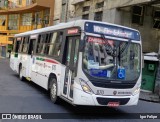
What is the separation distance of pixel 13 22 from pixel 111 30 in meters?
44.4

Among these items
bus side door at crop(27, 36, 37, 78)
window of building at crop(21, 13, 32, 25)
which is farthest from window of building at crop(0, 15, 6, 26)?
bus side door at crop(27, 36, 37, 78)

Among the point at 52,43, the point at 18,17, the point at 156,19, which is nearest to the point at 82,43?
the point at 52,43

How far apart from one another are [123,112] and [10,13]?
4443 cm

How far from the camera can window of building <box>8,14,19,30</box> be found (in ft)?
169

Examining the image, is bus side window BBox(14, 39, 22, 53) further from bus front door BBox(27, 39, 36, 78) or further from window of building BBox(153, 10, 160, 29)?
window of building BBox(153, 10, 160, 29)

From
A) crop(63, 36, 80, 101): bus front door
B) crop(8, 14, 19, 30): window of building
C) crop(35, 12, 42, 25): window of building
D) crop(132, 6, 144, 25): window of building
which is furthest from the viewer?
crop(8, 14, 19, 30): window of building

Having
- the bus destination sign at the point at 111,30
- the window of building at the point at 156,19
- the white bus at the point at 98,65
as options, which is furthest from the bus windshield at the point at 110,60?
the window of building at the point at 156,19

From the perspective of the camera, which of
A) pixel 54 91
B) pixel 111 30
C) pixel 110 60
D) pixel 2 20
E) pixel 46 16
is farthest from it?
pixel 2 20

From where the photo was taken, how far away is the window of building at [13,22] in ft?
169

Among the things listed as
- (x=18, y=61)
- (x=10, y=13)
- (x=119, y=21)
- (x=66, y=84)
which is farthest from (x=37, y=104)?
(x=10, y=13)

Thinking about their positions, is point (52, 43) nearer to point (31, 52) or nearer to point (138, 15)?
point (31, 52)

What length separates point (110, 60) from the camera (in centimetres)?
920

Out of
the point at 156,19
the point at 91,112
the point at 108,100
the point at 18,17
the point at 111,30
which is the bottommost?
the point at 91,112

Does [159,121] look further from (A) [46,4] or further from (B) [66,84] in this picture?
(A) [46,4]
